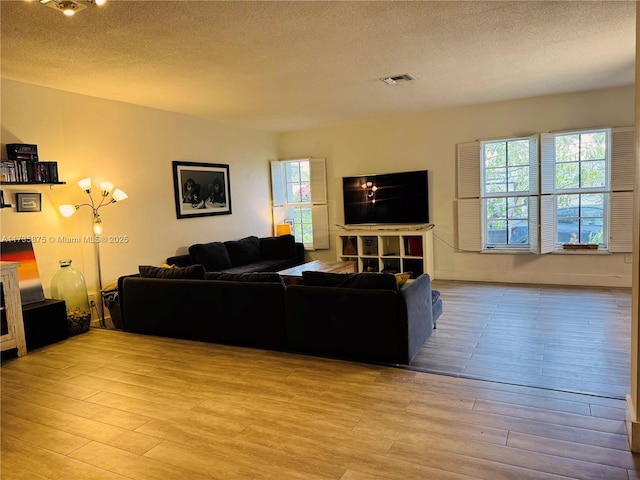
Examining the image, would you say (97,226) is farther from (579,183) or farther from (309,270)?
(579,183)

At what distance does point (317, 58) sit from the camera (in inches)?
156

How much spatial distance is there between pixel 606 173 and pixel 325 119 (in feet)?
13.1

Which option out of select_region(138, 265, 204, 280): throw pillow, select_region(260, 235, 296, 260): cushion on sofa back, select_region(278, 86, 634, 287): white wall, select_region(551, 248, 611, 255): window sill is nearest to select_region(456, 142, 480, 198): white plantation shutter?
select_region(278, 86, 634, 287): white wall

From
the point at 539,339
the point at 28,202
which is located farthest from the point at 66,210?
the point at 539,339

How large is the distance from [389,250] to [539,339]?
136 inches

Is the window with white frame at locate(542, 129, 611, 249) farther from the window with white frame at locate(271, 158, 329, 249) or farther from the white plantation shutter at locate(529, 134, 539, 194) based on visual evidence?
the window with white frame at locate(271, 158, 329, 249)

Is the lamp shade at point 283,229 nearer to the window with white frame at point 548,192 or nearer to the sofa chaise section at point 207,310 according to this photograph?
the window with white frame at point 548,192

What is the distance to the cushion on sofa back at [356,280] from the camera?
3500mm

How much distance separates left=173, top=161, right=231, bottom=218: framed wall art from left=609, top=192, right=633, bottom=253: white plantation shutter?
17.7 ft

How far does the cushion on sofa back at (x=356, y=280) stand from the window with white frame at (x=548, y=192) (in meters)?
3.65

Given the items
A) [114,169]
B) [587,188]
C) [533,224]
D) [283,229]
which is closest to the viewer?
[114,169]

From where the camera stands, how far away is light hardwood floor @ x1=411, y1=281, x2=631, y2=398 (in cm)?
321

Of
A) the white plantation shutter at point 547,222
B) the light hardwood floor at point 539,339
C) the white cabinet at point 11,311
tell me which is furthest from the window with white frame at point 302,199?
the white cabinet at point 11,311

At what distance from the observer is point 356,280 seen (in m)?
3.63
